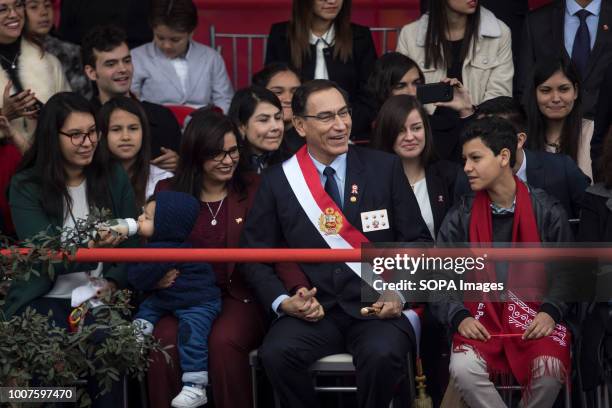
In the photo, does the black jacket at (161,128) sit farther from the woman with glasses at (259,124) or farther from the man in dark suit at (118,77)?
the woman with glasses at (259,124)

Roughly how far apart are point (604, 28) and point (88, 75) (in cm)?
297

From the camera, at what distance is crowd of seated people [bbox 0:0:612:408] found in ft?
20.1

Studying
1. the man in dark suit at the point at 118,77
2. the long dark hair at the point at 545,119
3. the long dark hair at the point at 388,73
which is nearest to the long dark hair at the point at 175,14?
the man in dark suit at the point at 118,77

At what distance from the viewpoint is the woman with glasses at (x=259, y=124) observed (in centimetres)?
728

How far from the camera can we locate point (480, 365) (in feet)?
19.7

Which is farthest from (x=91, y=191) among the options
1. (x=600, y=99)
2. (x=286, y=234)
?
(x=600, y=99)

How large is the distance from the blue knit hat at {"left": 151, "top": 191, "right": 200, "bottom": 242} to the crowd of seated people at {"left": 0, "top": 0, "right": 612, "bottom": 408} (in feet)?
0.03

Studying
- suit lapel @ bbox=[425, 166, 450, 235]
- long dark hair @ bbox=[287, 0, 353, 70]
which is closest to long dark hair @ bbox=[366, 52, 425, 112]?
long dark hair @ bbox=[287, 0, 353, 70]

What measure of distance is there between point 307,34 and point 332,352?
8.62 ft

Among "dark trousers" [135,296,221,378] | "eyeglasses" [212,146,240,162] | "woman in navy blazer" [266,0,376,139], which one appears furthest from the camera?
"woman in navy blazer" [266,0,376,139]

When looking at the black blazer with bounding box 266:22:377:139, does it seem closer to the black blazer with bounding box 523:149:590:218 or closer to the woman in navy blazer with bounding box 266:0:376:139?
the woman in navy blazer with bounding box 266:0:376:139

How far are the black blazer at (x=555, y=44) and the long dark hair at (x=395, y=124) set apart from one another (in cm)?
95

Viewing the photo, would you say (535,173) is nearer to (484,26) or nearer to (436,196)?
(436,196)

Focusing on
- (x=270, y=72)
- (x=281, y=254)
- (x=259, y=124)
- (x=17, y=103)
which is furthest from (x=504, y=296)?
(x=17, y=103)
